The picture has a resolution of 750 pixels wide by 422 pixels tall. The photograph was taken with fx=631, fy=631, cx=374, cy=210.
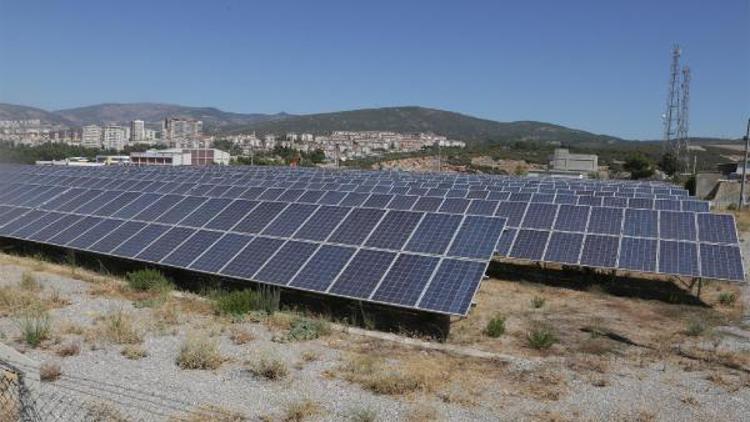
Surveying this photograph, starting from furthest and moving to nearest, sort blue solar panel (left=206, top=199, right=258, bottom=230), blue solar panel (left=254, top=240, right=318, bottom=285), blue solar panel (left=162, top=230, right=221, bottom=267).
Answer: blue solar panel (left=206, top=199, right=258, bottom=230), blue solar panel (left=162, top=230, right=221, bottom=267), blue solar panel (left=254, top=240, right=318, bottom=285)

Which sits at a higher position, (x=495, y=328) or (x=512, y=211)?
(x=512, y=211)

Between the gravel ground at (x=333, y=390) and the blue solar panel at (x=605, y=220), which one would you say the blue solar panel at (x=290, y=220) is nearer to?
the gravel ground at (x=333, y=390)

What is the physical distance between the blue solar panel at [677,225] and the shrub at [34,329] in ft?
43.8

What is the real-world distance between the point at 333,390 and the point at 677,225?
38.4ft

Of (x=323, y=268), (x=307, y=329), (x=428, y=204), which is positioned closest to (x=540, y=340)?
(x=307, y=329)

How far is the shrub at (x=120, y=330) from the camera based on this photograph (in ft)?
30.7

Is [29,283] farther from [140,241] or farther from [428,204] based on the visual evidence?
[428,204]

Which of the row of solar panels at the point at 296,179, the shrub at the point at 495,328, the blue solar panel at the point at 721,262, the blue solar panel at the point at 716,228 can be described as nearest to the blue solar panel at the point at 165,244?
the shrub at the point at 495,328

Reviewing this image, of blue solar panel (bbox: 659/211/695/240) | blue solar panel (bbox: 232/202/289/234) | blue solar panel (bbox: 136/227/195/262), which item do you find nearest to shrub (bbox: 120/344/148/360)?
blue solar panel (bbox: 136/227/195/262)

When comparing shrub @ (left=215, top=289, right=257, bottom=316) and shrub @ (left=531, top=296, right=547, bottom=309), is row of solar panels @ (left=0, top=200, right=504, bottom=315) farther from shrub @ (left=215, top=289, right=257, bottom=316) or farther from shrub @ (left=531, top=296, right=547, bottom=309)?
shrub @ (left=531, top=296, right=547, bottom=309)

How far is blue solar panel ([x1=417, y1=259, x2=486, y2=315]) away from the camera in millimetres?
9727

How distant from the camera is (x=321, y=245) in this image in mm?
12406

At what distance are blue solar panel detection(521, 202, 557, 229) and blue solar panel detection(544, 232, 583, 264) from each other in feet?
2.23

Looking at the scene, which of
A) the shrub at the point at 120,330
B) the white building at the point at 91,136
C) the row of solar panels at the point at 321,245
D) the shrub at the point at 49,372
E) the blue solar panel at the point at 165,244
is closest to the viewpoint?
the shrub at the point at 49,372
